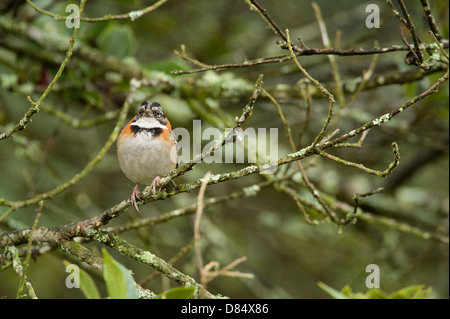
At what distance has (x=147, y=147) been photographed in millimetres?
3590

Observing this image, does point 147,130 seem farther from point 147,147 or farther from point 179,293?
point 179,293

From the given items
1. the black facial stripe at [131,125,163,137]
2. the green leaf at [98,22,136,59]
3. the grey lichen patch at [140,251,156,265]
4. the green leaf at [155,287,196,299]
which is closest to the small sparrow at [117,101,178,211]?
the black facial stripe at [131,125,163,137]

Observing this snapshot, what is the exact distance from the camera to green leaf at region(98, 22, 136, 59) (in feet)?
15.5

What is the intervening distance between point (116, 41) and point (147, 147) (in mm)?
1607

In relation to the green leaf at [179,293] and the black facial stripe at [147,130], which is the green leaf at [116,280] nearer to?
the green leaf at [179,293]

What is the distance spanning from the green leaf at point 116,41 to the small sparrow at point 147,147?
1.22m

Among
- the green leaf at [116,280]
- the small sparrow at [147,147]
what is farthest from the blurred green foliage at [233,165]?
the green leaf at [116,280]

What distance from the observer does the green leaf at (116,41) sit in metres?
4.71

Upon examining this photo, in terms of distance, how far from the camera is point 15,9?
4512 millimetres

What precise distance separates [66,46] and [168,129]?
4.90ft

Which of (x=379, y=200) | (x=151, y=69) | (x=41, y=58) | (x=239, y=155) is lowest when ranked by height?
(x=379, y=200)
